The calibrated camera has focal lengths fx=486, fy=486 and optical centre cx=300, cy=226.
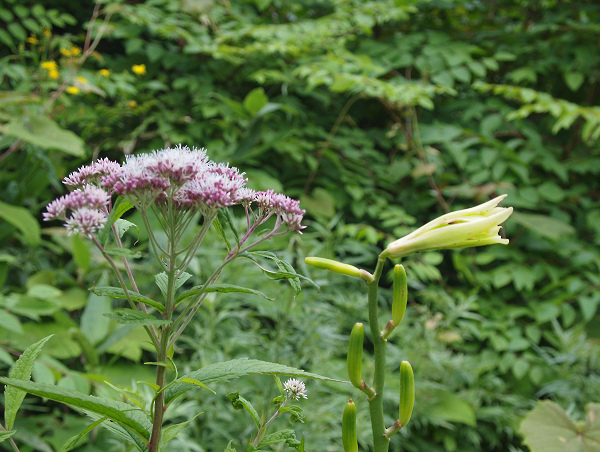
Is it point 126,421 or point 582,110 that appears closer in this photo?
point 126,421

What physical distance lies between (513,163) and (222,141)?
1.45 m

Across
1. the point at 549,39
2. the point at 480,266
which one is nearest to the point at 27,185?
the point at 480,266

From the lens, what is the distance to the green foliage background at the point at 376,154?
1711 millimetres

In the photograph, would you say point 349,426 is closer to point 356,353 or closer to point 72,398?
point 356,353

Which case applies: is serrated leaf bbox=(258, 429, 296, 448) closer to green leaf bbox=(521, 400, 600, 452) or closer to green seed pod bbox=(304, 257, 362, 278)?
green seed pod bbox=(304, 257, 362, 278)

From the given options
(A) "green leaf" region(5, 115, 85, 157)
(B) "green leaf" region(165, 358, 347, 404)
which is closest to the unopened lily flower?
(B) "green leaf" region(165, 358, 347, 404)

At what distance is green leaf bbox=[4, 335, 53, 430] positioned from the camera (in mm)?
441

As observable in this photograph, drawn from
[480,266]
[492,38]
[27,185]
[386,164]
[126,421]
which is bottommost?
[480,266]

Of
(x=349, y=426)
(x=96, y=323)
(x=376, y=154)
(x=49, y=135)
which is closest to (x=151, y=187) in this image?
(x=349, y=426)

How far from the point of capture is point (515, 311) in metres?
2.14

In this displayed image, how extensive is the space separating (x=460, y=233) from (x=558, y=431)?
1.07 meters

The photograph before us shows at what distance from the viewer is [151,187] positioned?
0.41 metres

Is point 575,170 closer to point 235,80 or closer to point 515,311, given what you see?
point 515,311

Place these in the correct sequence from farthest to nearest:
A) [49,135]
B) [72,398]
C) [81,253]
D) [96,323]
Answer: [49,135] → [81,253] → [96,323] → [72,398]
